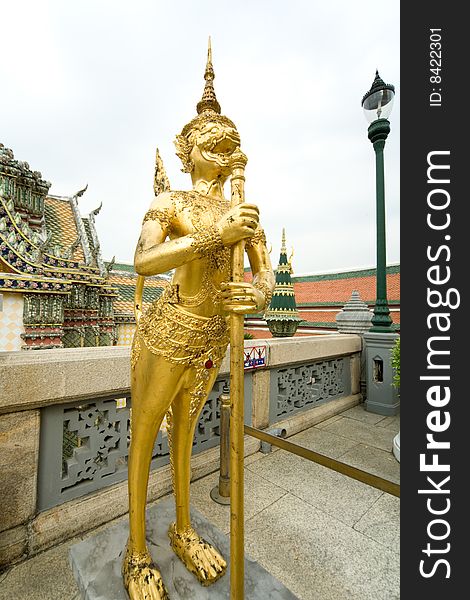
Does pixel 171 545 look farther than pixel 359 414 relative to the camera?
No

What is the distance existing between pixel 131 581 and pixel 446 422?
5.85 feet

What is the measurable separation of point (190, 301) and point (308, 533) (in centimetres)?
205

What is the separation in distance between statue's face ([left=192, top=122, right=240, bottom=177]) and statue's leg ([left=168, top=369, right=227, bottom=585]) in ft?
3.27

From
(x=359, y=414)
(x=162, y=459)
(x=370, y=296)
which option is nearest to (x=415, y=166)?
(x=162, y=459)

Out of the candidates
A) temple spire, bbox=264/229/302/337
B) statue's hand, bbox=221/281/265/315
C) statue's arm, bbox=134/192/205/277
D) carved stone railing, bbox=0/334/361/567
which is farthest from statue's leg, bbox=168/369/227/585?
temple spire, bbox=264/229/302/337

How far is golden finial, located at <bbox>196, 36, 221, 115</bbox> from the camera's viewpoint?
1492mm

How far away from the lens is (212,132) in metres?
1.35

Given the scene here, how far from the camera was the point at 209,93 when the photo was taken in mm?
1497

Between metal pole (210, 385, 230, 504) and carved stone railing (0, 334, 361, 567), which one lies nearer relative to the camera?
carved stone railing (0, 334, 361, 567)

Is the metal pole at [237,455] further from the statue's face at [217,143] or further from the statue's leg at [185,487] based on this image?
the statue's leg at [185,487]

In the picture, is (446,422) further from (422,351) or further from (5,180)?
(5,180)

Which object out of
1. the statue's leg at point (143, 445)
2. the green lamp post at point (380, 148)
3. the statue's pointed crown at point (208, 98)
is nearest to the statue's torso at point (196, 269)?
the statue's leg at point (143, 445)

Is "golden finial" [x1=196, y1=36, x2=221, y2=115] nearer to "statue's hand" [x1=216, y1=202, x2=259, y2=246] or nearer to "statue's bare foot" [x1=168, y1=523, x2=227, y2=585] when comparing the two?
"statue's hand" [x1=216, y1=202, x2=259, y2=246]

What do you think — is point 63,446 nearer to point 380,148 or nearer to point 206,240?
point 206,240
